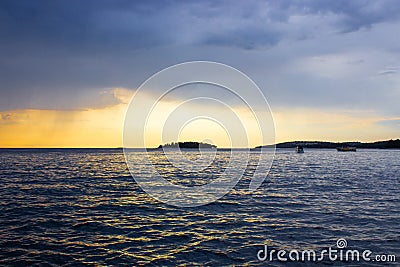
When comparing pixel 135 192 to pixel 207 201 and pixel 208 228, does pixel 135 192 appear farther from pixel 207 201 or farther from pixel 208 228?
pixel 208 228

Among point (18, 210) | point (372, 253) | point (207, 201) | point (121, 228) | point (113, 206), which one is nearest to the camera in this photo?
point (372, 253)

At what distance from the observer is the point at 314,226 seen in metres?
21.5

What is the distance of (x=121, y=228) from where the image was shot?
21188 millimetres

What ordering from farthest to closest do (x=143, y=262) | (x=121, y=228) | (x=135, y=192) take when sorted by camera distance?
(x=135, y=192) → (x=121, y=228) → (x=143, y=262)

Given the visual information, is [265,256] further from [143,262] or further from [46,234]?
[46,234]

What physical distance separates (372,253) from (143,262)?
11.1 metres

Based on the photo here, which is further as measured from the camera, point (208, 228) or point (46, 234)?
point (208, 228)

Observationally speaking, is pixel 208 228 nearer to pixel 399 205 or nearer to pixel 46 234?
pixel 46 234

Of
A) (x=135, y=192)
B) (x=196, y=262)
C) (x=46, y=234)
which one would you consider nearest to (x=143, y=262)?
(x=196, y=262)

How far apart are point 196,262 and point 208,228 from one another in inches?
241

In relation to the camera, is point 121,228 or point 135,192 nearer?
point 121,228

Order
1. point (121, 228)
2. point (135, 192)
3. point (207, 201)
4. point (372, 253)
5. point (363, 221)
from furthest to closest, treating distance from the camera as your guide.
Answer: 1. point (135, 192)
2. point (207, 201)
3. point (363, 221)
4. point (121, 228)
5. point (372, 253)

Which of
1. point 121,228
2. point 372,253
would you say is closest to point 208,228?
point 121,228

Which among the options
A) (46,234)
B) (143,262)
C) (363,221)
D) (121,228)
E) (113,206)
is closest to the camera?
(143,262)
